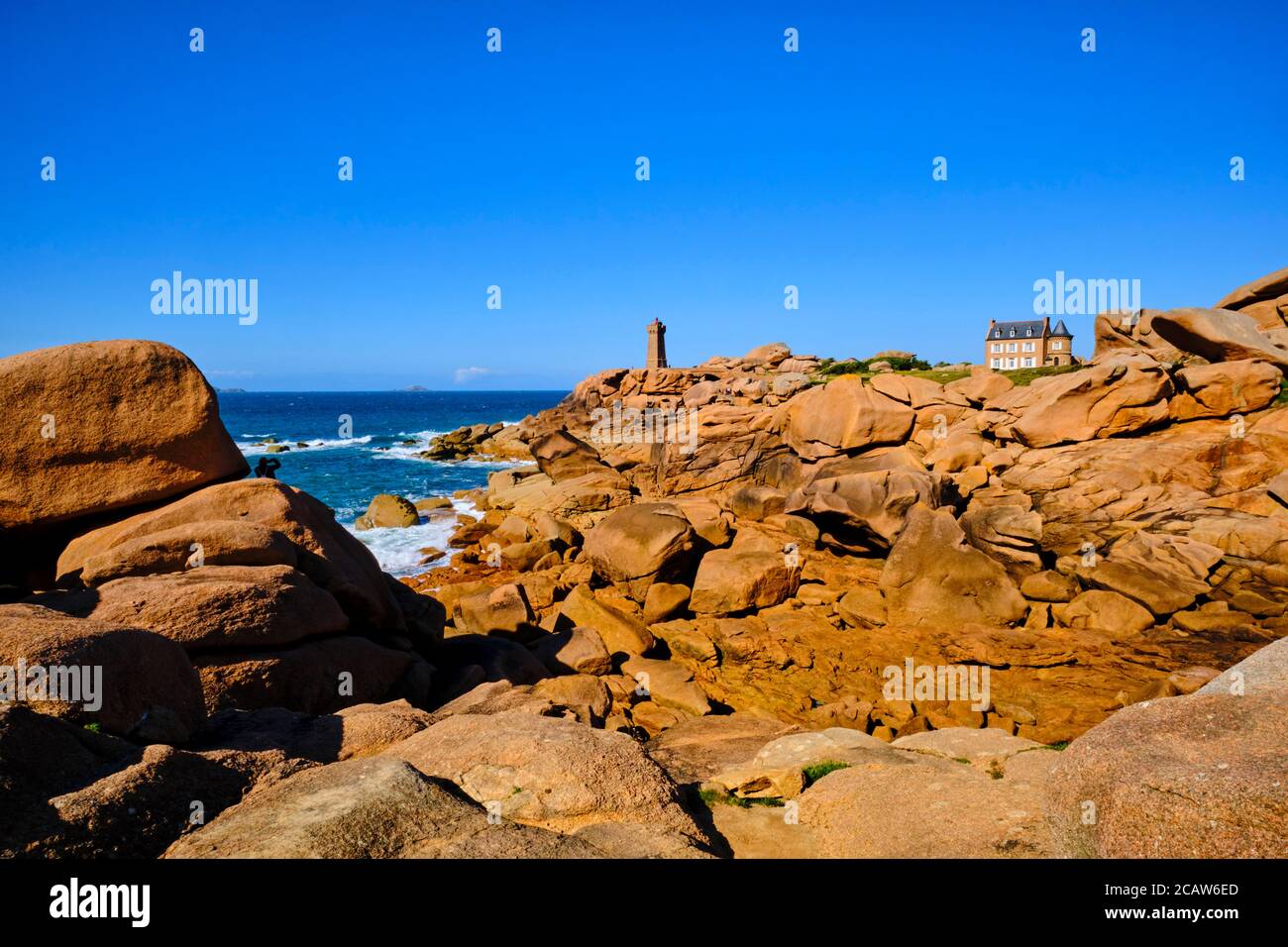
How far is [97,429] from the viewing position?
1252cm

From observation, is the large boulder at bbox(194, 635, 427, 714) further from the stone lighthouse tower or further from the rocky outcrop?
the stone lighthouse tower

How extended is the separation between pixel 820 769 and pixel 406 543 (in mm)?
28205

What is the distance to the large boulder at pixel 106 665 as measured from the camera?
6488 millimetres

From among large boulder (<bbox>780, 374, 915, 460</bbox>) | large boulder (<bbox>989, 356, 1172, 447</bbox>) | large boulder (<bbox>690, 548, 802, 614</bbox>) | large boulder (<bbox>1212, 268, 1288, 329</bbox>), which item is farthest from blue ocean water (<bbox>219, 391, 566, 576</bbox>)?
large boulder (<bbox>1212, 268, 1288, 329</bbox>)

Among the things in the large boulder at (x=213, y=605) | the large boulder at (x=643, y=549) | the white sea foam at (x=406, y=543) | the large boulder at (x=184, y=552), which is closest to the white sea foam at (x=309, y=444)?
the white sea foam at (x=406, y=543)

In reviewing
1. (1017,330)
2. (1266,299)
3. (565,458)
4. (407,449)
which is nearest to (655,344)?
(407,449)

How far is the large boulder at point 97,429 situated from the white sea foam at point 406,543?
15.4m

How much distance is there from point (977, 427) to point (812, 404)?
693 centimetres

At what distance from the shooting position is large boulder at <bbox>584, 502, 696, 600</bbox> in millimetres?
22016

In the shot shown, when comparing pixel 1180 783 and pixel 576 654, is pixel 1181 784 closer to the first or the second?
pixel 1180 783

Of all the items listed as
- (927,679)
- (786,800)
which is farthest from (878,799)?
(927,679)

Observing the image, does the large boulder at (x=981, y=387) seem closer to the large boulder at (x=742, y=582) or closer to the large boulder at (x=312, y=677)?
the large boulder at (x=742, y=582)

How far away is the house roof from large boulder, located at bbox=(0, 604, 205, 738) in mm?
72798

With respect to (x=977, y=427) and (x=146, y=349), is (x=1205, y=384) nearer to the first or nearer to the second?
(x=977, y=427)
